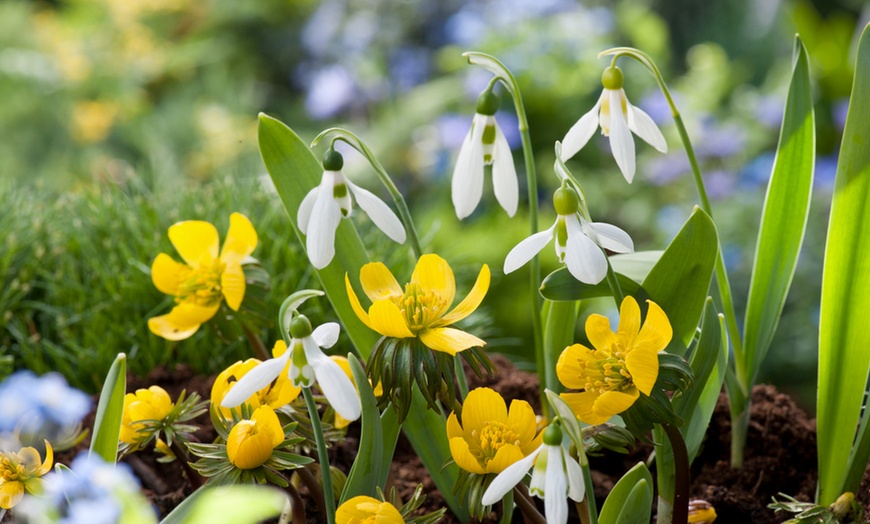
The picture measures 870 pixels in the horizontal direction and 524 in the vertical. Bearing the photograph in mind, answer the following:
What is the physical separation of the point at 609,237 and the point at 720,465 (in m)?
0.42

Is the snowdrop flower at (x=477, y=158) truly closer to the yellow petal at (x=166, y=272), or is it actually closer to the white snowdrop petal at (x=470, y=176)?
the white snowdrop petal at (x=470, y=176)

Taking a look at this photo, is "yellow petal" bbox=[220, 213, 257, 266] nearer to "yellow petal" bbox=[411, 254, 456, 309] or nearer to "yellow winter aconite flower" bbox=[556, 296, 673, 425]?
"yellow petal" bbox=[411, 254, 456, 309]

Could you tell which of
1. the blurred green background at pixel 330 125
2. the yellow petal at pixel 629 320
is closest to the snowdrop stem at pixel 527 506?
the yellow petal at pixel 629 320

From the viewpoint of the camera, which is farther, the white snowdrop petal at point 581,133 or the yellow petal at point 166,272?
the yellow petal at point 166,272

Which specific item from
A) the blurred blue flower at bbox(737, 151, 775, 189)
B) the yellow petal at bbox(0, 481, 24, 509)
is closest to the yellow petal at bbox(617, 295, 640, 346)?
the yellow petal at bbox(0, 481, 24, 509)

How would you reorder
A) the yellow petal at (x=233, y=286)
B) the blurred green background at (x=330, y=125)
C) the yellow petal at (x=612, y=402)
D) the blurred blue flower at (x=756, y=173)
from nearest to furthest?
the yellow petal at (x=612, y=402), the yellow petal at (x=233, y=286), the blurred green background at (x=330, y=125), the blurred blue flower at (x=756, y=173)

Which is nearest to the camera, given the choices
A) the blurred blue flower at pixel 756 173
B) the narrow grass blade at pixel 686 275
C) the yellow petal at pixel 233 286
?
the narrow grass blade at pixel 686 275

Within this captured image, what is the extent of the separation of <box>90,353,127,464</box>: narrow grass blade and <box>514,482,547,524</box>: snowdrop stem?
0.32 m

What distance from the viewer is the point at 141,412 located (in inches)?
30.1

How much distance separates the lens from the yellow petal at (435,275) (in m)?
0.74

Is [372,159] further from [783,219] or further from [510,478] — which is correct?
[783,219]

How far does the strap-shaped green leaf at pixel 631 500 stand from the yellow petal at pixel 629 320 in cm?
9

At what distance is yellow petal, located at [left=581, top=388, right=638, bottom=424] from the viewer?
638 millimetres

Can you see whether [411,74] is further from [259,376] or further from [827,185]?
[259,376]
